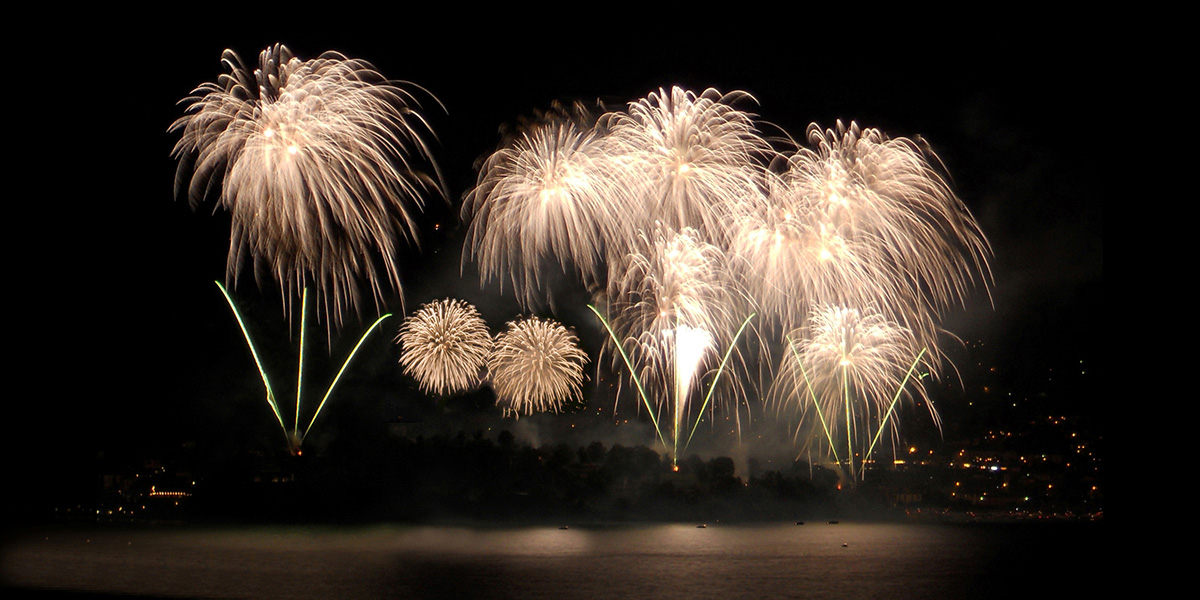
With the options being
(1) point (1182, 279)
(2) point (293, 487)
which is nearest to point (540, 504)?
(2) point (293, 487)

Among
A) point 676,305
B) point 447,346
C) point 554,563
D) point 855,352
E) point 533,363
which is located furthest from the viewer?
point 533,363

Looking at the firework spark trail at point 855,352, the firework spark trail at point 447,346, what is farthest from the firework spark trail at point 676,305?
the firework spark trail at point 447,346

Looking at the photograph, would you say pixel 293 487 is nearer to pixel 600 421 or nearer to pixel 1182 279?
pixel 600 421

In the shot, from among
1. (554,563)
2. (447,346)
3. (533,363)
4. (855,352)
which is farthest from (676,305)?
(554,563)

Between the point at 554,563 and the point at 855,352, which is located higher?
the point at 855,352

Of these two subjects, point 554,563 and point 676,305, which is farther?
point 676,305

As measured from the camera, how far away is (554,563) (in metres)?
20.3

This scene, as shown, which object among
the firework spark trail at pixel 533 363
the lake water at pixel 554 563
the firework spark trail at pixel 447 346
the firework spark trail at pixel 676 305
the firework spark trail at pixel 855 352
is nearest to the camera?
the lake water at pixel 554 563

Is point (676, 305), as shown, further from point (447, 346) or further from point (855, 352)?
point (447, 346)

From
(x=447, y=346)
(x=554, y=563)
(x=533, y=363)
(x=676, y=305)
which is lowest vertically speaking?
(x=554, y=563)

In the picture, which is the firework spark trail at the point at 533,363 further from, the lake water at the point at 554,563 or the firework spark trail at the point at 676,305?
the lake water at the point at 554,563

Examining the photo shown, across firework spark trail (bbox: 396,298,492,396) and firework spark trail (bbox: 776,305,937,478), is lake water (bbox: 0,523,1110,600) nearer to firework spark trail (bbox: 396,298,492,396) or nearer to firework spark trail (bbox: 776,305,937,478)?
firework spark trail (bbox: 776,305,937,478)

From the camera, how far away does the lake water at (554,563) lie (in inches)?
657

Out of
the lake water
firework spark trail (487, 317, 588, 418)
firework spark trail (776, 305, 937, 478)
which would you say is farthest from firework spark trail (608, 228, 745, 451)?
the lake water
